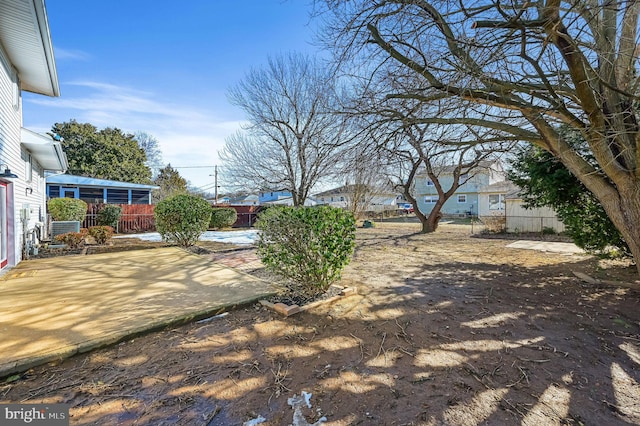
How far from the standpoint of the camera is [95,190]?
56.5ft

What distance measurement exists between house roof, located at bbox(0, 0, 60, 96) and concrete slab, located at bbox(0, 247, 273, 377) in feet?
16.1

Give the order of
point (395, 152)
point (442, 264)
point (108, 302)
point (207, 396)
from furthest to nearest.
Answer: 1. point (442, 264)
2. point (395, 152)
3. point (108, 302)
4. point (207, 396)

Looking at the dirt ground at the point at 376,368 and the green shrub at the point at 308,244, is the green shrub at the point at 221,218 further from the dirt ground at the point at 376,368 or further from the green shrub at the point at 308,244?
the dirt ground at the point at 376,368

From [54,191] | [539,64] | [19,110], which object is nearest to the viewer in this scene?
[539,64]

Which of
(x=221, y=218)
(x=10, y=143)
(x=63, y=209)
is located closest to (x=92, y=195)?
(x=63, y=209)

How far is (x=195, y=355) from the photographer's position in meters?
2.79

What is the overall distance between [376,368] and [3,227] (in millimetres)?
8030

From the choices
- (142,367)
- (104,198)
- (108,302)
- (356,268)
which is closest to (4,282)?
(108,302)

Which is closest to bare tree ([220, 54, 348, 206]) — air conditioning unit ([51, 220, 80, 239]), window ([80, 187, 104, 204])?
air conditioning unit ([51, 220, 80, 239])

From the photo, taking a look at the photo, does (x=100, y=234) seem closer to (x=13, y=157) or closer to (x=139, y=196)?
(x=13, y=157)

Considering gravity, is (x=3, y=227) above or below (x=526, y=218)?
above

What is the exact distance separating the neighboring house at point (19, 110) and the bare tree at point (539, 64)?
605 centimetres

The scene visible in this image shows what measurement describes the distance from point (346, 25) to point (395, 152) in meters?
2.88

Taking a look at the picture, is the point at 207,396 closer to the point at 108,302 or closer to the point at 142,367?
the point at 142,367
